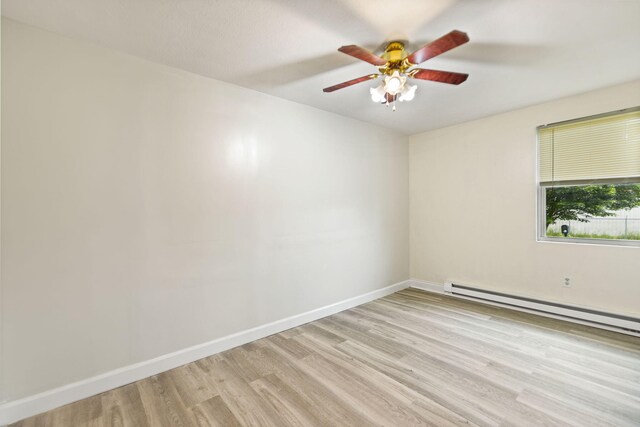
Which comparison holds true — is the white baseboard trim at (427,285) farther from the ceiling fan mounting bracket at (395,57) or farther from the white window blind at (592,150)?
the ceiling fan mounting bracket at (395,57)

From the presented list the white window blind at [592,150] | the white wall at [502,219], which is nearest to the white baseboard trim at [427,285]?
the white wall at [502,219]

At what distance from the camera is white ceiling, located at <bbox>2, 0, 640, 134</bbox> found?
68.3 inches

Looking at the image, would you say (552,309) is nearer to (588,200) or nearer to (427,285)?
(588,200)

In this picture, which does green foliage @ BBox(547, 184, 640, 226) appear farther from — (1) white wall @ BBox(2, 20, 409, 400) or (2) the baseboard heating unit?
(1) white wall @ BBox(2, 20, 409, 400)

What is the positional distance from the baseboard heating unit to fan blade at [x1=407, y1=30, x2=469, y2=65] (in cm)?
324

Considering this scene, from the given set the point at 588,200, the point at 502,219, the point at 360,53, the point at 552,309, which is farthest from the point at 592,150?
the point at 360,53

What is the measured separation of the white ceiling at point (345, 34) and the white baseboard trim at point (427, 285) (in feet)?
9.40

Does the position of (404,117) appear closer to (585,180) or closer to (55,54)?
(585,180)

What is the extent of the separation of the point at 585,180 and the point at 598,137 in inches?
19.0

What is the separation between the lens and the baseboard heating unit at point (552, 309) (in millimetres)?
2852

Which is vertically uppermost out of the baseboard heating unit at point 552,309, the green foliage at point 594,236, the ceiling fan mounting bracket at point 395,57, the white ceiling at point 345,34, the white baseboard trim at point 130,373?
the white ceiling at point 345,34

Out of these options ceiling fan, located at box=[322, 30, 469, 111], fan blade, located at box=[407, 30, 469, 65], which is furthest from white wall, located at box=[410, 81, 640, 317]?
fan blade, located at box=[407, 30, 469, 65]

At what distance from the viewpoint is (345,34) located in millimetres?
2002

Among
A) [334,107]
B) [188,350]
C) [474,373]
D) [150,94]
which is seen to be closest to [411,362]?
[474,373]
